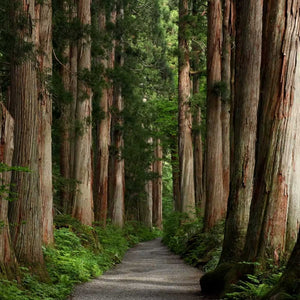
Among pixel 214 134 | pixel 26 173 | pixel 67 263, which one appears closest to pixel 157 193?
pixel 214 134

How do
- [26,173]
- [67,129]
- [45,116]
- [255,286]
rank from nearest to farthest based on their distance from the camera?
[255,286]
[26,173]
[45,116]
[67,129]

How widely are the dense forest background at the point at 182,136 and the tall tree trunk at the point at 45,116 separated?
4cm

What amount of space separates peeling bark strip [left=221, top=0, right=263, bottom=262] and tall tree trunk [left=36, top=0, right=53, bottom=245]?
4457mm

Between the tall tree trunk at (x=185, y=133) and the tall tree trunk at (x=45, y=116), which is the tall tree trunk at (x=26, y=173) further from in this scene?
the tall tree trunk at (x=185, y=133)

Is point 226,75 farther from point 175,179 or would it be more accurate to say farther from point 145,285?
point 175,179

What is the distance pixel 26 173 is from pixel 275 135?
14.5 ft

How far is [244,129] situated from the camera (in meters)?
8.88

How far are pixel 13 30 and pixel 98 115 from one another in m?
11.2

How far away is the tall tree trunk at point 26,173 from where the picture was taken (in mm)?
8297

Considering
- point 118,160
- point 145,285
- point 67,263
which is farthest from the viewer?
point 118,160

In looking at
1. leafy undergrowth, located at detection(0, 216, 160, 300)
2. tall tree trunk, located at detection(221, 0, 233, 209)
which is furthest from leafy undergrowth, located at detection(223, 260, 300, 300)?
tall tree trunk, located at detection(221, 0, 233, 209)

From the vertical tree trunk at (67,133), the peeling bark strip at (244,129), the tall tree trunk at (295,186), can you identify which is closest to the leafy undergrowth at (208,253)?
the tall tree trunk at (295,186)

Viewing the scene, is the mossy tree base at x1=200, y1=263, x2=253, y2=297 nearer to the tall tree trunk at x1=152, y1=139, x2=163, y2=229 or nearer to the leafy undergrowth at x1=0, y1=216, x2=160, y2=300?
the leafy undergrowth at x1=0, y1=216, x2=160, y2=300

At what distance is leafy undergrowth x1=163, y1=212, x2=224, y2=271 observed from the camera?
12798 mm
